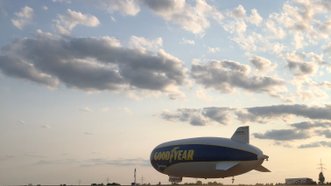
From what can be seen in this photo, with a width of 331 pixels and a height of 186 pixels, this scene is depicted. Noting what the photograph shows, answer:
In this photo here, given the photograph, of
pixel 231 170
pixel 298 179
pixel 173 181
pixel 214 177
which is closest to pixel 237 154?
pixel 231 170

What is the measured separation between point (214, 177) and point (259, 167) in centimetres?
1192

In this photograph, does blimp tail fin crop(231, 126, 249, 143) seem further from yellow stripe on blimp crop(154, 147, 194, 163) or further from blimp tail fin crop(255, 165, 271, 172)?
yellow stripe on blimp crop(154, 147, 194, 163)

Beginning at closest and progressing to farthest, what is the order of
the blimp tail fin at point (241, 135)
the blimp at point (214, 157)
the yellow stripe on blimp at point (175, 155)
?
the blimp at point (214, 157), the blimp tail fin at point (241, 135), the yellow stripe on blimp at point (175, 155)

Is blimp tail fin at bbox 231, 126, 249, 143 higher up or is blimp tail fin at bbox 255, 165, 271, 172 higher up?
blimp tail fin at bbox 231, 126, 249, 143

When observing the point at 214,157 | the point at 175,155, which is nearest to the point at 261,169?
the point at 214,157

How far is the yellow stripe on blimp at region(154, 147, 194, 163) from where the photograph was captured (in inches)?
4397

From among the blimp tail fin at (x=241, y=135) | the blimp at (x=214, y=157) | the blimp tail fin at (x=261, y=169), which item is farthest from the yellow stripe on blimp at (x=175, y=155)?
the blimp tail fin at (x=261, y=169)

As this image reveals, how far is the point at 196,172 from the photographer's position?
368 ft

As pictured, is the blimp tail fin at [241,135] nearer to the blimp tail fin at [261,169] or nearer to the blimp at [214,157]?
the blimp at [214,157]

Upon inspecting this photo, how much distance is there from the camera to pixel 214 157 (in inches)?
4124

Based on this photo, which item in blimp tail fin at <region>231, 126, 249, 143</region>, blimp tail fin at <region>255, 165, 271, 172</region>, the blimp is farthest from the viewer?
blimp tail fin at <region>255, 165, 271, 172</region>

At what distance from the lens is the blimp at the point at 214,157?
10144cm

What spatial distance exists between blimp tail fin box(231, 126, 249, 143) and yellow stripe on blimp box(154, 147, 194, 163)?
12.0 metres

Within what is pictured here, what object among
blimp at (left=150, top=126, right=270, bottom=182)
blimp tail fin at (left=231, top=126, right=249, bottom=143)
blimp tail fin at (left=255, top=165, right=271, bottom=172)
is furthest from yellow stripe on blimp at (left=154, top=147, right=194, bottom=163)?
blimp tail fin at (left=255, top=165, right=271, bottom=172)
